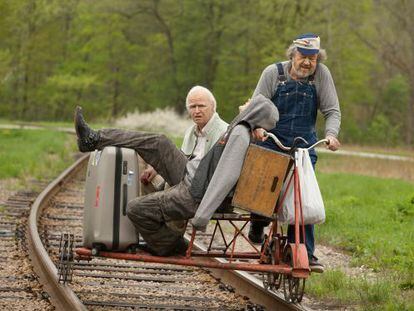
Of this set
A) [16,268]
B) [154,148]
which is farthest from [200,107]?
[16,268]

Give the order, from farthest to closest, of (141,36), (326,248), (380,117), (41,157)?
(141,36) < (380,117) < (41,157) < (326,248)

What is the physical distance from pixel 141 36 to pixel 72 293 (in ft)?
220

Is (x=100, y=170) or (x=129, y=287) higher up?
(x=100, y=170)

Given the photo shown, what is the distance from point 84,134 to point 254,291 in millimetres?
1913

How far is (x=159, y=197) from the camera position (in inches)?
256

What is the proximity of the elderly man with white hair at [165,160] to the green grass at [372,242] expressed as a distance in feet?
5.54

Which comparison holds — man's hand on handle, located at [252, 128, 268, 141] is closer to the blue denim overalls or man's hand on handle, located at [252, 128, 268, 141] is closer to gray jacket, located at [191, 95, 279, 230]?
gray jacket, located at [191, 95, 279, 230]

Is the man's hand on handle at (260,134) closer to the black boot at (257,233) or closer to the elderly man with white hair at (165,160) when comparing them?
the elderly man with white hair at (165,160)

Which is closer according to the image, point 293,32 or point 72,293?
point 72,293

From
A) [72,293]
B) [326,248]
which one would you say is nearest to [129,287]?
[72,293]

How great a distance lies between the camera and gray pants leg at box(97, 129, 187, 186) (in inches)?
262

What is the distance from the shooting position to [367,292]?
7309 millimetres

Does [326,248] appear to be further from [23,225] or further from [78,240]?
[23,225]

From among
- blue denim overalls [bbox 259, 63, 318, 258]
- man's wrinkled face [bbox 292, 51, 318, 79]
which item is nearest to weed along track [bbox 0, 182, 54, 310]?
blue denim overalls [bbox 259, 63, 318, 258]
